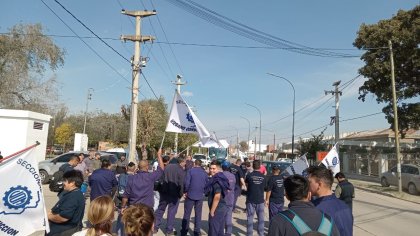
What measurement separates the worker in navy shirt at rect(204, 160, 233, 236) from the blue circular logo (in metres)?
4.15

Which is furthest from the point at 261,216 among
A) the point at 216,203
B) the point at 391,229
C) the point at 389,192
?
the point at 389,192

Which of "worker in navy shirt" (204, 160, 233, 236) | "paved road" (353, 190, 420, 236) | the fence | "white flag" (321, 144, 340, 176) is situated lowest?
"paved road" (353, 190, 420, 236)

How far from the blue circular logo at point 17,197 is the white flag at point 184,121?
6.08m

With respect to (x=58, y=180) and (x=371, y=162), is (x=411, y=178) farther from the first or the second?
(x=58, y=180)

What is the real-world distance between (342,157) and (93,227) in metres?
44.8

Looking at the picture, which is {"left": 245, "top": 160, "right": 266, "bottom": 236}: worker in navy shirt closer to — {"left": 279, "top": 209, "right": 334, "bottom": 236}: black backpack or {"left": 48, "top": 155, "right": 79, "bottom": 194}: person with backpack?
{"left": 48, "top": 155, "right": 79, "bottom": 194}: person with backpack

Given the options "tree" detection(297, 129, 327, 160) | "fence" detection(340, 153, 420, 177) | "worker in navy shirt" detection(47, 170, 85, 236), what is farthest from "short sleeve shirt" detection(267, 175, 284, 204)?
"tree" detection(297, 129, 327, 160)

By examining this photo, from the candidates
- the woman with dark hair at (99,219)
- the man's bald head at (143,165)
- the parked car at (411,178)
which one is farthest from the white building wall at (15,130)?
the parked car at (411,178)

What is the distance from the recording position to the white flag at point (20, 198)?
4.62 meters

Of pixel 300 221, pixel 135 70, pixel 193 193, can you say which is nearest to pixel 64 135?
pixel 135 70

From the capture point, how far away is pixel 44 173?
19719 mm

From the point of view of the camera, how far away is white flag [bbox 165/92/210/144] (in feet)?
35.3

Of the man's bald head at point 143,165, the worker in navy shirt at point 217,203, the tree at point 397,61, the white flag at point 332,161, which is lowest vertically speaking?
the worker in navy shirt at point 217,203

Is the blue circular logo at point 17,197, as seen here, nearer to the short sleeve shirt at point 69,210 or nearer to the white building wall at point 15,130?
the short sleeve shirt at point 69,210
